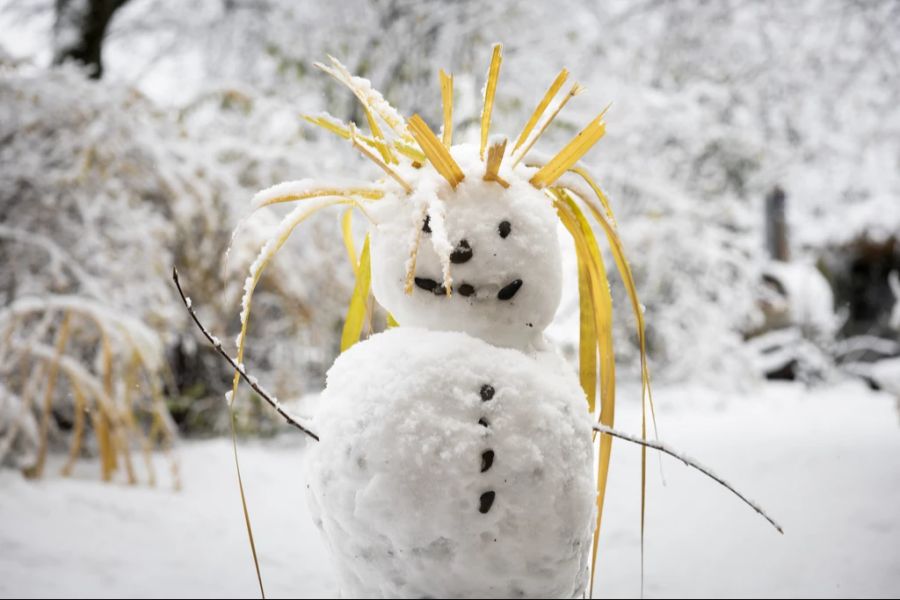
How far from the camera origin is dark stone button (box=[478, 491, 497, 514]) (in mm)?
491

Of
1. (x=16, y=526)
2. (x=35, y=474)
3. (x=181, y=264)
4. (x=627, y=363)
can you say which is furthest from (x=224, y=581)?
(x=627, y=363)

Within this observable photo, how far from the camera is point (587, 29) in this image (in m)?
3.15

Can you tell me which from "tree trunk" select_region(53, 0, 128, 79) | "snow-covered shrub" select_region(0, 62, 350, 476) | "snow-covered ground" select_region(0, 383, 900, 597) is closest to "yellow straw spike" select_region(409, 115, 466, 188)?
"snow-covered ground" select_region(0, 383, 900, 597)

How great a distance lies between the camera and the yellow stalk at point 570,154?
555 millimetres

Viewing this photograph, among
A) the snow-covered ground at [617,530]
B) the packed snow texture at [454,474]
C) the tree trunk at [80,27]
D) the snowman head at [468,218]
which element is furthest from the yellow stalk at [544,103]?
the tree trunk at [80,27]

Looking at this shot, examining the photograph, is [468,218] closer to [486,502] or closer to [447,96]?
[447,96]

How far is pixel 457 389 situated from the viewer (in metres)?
0.51

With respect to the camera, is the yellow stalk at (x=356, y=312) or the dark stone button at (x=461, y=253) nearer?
the dark stone button at (x=461, y=253)

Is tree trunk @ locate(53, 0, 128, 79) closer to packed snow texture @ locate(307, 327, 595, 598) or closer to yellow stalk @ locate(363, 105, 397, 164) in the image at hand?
yellow stalk @ locate(363, 105, 397, 164)

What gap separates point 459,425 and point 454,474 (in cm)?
4

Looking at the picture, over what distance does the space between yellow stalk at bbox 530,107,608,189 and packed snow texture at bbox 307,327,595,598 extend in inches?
7.0

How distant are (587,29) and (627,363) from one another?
1.85m

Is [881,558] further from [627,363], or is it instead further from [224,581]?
[627,363]

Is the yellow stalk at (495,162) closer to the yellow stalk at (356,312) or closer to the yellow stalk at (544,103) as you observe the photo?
the yellow stalk at (544,103)
